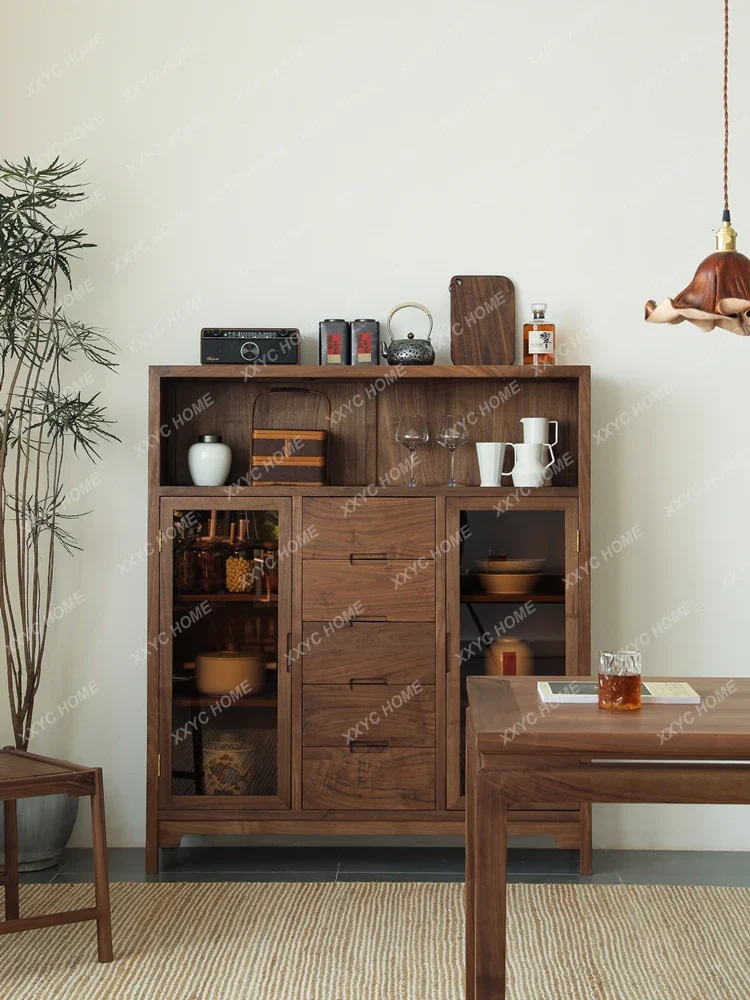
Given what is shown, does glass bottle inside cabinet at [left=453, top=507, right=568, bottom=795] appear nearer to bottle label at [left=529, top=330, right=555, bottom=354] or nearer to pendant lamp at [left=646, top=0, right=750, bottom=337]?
bottle label at [left=529, top=330, right=555, bottom=354]

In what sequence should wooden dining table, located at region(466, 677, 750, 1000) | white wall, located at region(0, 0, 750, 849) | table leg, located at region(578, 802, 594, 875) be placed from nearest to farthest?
1. wooden dining table, located at region(466, 677, 750, 1000)
2. table leg, located at region(578, 802, 594, 875)
3. white wall, located at region(0, 0, 750, 849)

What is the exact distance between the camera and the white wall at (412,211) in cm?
378

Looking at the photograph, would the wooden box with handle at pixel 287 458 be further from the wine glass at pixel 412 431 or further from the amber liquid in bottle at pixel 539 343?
the amber liquid in bottle at pixel 539 343

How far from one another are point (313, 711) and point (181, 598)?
595 mm

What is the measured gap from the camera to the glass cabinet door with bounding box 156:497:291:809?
3.44 meters

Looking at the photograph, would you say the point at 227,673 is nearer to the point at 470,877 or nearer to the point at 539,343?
Result: the point at 470,877

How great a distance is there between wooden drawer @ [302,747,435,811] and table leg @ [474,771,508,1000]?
1395 millimetres

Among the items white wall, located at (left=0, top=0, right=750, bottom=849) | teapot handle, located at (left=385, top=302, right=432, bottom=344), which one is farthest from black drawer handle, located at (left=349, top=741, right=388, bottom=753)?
teapot handle, located at (left=385, top=302, right=432, bottom=344)

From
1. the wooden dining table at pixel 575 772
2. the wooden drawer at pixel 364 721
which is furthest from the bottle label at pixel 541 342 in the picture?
the wooden dining table at pixel 575 772

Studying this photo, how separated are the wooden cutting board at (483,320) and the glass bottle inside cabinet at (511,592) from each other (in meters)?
0.62

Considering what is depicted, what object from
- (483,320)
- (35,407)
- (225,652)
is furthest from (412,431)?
(35,407)

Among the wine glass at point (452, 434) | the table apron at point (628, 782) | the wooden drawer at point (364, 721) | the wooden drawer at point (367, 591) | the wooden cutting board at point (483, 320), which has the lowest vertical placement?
the wooden drawer at point (364, 721)

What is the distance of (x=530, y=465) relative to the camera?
351 cm

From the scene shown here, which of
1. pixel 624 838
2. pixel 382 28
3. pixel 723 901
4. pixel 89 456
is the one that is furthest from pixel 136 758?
pixel 382 28
